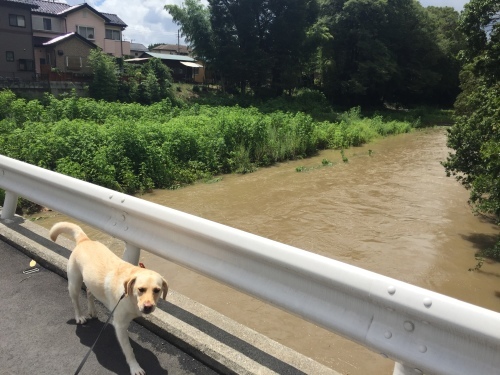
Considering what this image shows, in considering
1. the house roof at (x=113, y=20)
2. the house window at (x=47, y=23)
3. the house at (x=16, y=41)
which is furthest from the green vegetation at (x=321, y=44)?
the house at (x=16, y=41)

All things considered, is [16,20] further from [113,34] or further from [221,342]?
[221,342]

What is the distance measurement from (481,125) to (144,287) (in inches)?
299

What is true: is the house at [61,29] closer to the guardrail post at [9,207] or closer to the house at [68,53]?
the house at [68,53]

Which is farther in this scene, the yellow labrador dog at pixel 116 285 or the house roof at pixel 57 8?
the house roof at pixel 57 8

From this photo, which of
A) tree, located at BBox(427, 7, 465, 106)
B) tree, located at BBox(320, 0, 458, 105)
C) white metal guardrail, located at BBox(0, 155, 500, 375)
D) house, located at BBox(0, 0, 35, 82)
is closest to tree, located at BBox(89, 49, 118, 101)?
house, located at BBox(0, 0, 35, 82)

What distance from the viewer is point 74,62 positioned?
34531 mm

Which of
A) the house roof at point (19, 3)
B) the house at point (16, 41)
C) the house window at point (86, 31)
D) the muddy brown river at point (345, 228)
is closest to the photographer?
the muddy brown river at point (345, 228)

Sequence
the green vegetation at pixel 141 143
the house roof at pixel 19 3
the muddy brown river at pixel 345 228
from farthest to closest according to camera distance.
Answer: the house roof at pixel 19 3
the green vegetation at pixel 141 143
the muddy brown river at pixel 345 228

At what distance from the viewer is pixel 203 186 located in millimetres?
11242

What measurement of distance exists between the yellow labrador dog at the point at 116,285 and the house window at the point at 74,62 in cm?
3550

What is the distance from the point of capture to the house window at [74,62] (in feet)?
113

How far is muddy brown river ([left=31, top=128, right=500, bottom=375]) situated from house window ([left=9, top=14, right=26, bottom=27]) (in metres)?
27.5

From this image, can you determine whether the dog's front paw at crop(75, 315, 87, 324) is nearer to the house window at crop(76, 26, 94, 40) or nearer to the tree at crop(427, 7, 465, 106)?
the house window at crop(76, 26, 94, 40)

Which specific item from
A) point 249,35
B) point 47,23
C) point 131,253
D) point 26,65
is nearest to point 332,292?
point 131,253
